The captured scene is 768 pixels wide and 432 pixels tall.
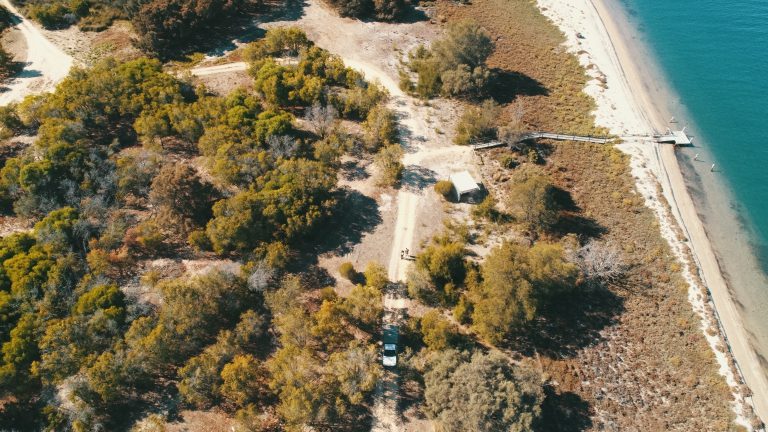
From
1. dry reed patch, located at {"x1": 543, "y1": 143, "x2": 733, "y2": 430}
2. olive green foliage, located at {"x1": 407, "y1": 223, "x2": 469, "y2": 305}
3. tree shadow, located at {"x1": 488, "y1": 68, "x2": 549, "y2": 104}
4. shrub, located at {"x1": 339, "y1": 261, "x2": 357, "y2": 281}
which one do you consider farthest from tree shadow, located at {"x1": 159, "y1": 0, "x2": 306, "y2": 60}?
dry reed patch, located at {"x1": 543, "y1": 143, "x2": 733, "y2": 430}

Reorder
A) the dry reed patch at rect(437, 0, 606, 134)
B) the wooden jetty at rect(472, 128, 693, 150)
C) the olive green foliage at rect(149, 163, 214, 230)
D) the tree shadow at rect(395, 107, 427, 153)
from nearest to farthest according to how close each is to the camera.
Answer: the olive green foliage at rect(149, 163, 214, 230) < the tree shadow at rect(395, 107, 427, 153) < the wooden jetty at rect(472, 128, 693, 150) < the dry reed patch at rect(437, 0, 606, 134)

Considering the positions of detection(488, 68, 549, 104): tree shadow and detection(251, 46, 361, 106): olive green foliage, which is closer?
detection(251, 46, 361, 106): olive green foliage

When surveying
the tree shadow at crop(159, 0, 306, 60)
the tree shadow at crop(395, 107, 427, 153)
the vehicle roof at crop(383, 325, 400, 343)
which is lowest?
the vehicle roof at crop(383, 325, 400, 343)

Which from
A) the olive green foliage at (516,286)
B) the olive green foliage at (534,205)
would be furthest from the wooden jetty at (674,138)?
the olive green foliage at (516,286)

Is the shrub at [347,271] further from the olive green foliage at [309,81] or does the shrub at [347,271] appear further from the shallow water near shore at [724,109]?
the shallow water near shore at [724,109]

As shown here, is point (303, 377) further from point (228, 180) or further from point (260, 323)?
point (228, 180)

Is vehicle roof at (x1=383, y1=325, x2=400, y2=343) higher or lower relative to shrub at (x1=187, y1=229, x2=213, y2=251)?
lower

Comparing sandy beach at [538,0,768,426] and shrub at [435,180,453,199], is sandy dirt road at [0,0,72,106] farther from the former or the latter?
sandy beach at [538,0,768,426]
